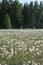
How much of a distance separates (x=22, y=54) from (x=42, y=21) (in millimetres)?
70551

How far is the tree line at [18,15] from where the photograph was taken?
61.7 meters

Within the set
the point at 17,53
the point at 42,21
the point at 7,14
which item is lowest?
the point at 42,21

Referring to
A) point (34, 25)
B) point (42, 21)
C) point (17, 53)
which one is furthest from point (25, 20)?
point (17, 53)

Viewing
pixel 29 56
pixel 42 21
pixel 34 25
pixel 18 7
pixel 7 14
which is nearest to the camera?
pixel 29 56

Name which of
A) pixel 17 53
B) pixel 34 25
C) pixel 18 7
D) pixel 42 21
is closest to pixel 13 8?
pixel 18 7

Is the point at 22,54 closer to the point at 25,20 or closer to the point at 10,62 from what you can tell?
the point at 10,62

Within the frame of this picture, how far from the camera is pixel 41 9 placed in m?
78.9

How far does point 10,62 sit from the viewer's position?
17.0 ft

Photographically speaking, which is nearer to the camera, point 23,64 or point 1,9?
point 23,64

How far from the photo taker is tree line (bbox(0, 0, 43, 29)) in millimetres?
61662

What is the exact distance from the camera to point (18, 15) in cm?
6462

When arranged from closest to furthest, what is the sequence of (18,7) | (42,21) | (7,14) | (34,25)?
(7,14), (18,7), (34,25), (42,21)

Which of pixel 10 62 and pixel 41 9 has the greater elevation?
pixel 10 62

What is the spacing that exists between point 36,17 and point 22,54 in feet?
226
